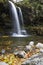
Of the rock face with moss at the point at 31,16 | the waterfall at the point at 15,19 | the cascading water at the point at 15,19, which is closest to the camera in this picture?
the cascading water at the point at 15,19

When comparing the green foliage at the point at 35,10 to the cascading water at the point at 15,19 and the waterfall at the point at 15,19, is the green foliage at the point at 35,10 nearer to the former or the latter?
A: the cascading water at the point at 15,19

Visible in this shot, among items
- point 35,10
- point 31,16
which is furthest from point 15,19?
point 35,10

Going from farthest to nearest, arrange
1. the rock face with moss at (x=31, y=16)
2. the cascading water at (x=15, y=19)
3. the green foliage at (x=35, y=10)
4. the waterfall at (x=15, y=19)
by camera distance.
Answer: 1. the green foliage at (x=35, y=10)
2. the rock face with moss at (x=31, y=16)
3. the waterfall at (x=15, y=19)
4. the cascading water at (x=15, y=19)

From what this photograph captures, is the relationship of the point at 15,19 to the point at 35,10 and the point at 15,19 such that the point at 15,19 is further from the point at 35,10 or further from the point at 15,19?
the point at 35,10

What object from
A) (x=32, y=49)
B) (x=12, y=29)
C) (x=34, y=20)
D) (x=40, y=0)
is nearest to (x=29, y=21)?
(x=34, y=20)

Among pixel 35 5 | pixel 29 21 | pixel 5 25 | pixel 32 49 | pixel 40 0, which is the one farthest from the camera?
pixel 40 0

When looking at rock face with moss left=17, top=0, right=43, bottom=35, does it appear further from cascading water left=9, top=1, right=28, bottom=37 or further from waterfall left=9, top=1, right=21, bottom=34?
waterfall left=9, top=1, right=21, bottom=34

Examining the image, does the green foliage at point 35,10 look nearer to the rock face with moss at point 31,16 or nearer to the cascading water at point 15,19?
the rock face with moss at point 31,16

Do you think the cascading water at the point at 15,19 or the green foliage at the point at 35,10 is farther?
the green foliage at the point at 35,10

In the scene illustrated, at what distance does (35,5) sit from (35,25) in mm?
2693

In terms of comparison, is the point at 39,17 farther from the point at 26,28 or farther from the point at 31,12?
the point at 26,28

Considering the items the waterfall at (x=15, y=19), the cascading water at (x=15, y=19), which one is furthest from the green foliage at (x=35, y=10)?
the waterfall at (x=15, y=19)

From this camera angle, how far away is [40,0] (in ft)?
83.0

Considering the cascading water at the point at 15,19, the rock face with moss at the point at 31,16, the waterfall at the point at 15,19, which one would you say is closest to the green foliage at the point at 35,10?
the rock face with moss at the point at 31,16
